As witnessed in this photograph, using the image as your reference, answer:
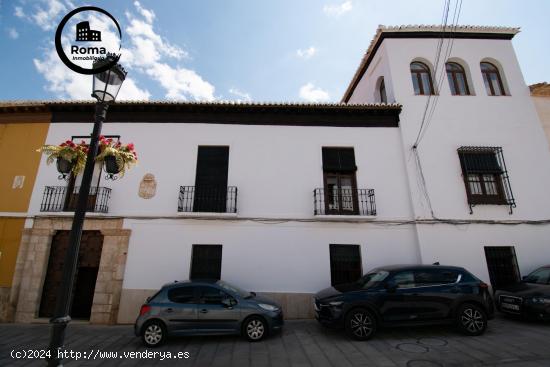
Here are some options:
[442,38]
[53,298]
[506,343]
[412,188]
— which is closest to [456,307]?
[506,343]

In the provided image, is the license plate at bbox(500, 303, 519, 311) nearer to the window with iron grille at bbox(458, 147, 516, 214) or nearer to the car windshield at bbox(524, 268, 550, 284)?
the car windshield at bbox(524, 268, 550, 284)

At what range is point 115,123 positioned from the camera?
28.8ft

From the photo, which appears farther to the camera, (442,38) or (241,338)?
(442,38)

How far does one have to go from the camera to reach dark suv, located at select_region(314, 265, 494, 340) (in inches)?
220

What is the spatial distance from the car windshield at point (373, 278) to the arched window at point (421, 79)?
669 centimetres

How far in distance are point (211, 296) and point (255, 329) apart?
46.3 inches

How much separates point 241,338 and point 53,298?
5.89 metres

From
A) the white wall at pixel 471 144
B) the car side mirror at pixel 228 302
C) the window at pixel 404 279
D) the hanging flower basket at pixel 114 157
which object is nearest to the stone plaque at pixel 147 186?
the hanging flower basket at pixel 114 157

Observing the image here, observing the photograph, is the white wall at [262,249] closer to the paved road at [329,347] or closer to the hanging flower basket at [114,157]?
the paved road at [329,347]

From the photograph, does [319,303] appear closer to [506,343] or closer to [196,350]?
[196,350]

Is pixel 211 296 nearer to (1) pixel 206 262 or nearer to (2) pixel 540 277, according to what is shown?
(1) pixel 206 262

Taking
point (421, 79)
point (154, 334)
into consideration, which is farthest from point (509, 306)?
point (154, 334)

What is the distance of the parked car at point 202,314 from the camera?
18.1ft

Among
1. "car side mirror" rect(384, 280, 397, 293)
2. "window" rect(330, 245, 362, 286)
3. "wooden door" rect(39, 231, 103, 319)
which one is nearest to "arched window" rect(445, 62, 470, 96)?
"window" rect(330, 245, 362, 286)
